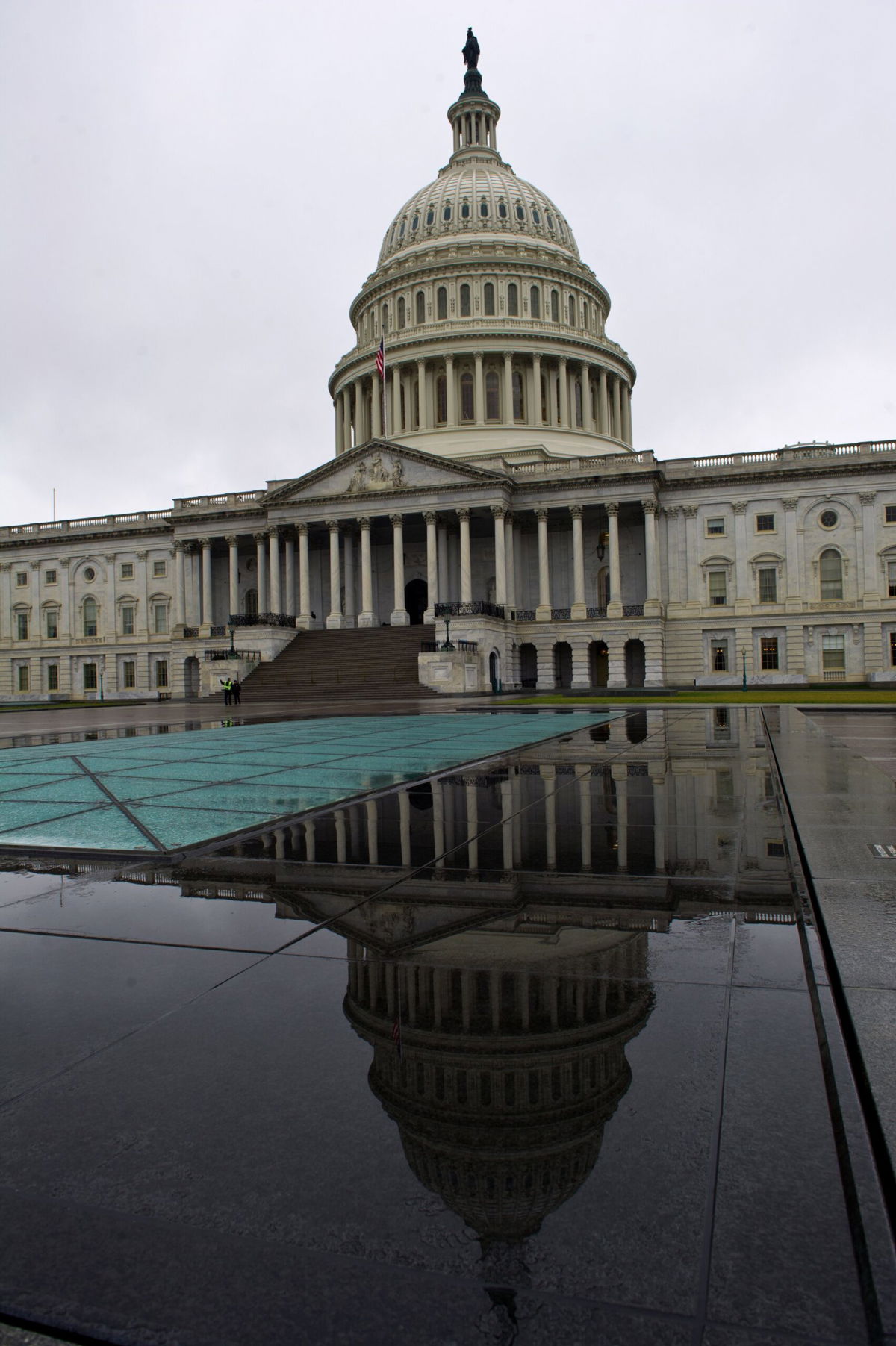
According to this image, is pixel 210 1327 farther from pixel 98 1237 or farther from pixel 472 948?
pixel 472 948

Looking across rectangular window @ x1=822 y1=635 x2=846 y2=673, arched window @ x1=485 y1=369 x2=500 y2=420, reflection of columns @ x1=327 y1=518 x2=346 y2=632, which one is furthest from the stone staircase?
rectangular window @ x1=822 y1=635 x2=846 y2=673

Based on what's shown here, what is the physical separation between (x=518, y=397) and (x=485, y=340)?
576cm

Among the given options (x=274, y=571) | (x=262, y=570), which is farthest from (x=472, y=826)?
(x=262, y=570)

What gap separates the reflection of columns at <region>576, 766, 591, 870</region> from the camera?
6.04 metres

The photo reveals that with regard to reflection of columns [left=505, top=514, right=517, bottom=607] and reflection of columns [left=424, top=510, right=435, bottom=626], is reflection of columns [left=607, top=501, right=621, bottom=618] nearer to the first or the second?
reflection of columns [left=505, top=514, right=517, bottom=607]

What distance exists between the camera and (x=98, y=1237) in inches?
79.3

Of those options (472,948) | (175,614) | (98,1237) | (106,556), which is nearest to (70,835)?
(472,948)

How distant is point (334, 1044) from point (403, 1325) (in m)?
1.29

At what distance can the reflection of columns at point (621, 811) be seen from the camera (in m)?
6.03

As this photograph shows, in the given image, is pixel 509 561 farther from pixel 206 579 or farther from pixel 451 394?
pixel 206 579

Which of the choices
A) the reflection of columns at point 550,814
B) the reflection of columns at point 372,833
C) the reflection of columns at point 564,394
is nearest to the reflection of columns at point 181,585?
the reflection of columns at point 564,394

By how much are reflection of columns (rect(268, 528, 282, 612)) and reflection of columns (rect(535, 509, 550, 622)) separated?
67.8ft

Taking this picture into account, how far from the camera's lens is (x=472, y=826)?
7.29 metres

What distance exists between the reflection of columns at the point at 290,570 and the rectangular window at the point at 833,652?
135 feet
